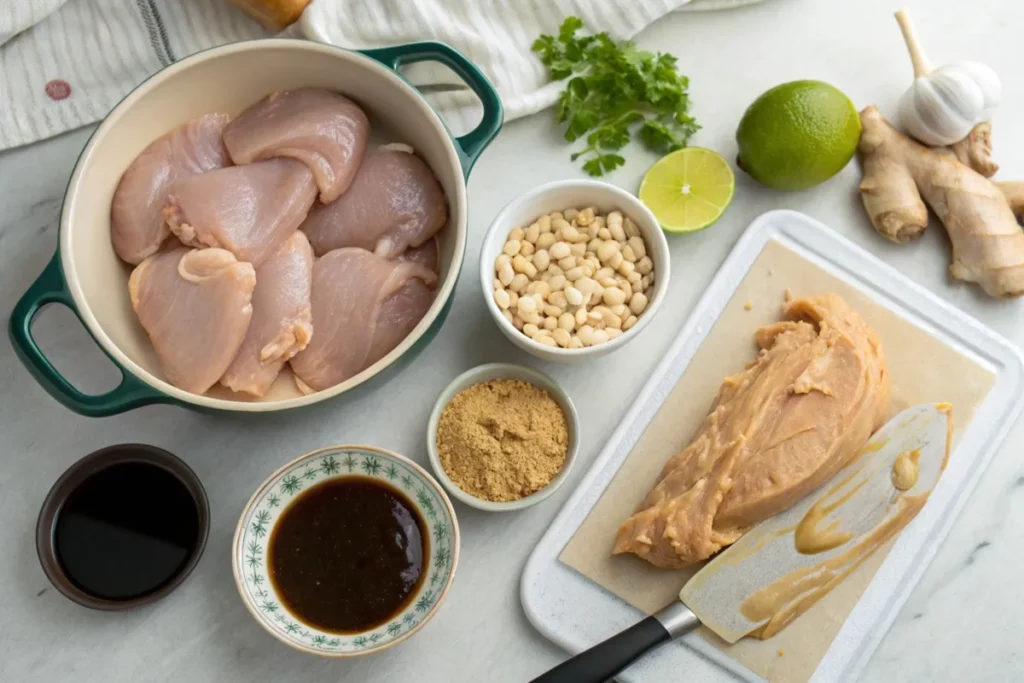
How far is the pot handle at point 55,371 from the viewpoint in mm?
1379

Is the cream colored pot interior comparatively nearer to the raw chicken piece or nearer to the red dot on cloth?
the raw chicken piece

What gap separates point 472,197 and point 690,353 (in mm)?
539

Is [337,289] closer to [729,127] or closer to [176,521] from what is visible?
[176,521]

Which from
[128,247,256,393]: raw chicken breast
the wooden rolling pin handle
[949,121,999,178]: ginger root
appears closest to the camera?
[128,247,256,393]: raw chicken breast

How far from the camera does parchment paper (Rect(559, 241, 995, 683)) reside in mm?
1609

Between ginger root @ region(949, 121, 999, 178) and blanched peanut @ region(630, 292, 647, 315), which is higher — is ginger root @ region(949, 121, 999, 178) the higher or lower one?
the lower one

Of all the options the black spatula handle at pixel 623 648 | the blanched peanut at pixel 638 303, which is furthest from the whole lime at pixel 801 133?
the black spatula handle at pixel 623 648

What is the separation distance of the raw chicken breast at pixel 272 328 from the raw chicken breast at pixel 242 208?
0.16 ft

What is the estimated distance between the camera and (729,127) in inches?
73.2

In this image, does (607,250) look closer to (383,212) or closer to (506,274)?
(506,274)

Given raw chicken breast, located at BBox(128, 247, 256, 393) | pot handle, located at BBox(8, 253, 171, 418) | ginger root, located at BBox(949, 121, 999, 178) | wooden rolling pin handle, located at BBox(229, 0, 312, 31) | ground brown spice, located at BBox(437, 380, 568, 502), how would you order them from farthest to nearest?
ginger root, located at BBox(949, 121, 999, 178) → wooden rolling pin handle, located at BBox(229, 0, 312, 31) → ground brown spice, located at BBox(437, 380, 568, 502) → raw chicken breast, located at BBox(128, 247, 256, 393) → pot handle, located at BBox(8, 253, 171, 418)

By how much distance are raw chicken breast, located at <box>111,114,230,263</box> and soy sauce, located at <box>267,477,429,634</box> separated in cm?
53

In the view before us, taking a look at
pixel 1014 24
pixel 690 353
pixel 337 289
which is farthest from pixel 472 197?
pixel 1014 24

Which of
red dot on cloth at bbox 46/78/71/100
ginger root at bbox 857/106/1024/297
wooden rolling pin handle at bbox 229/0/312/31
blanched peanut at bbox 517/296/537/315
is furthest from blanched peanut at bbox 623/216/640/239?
red dot on cloth at bbox 46/78/71/100
